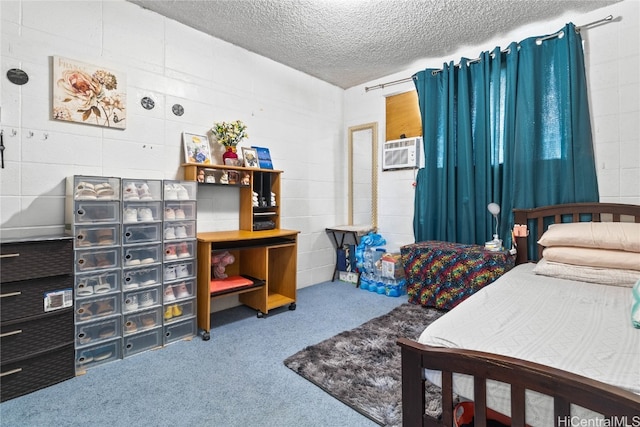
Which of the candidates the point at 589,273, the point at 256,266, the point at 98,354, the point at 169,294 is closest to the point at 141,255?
the point at 169,294

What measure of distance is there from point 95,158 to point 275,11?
180 centimetres

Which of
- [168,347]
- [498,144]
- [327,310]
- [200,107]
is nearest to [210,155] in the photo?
[200,107]

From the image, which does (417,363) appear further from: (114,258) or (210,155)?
(210,155)

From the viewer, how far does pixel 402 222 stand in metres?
3.76

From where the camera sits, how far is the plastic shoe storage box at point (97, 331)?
76.9 inches

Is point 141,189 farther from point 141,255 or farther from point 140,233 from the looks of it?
point 141,255

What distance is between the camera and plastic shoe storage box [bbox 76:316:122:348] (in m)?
1.95

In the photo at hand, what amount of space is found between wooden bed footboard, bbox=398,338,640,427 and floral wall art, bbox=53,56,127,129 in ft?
8.38

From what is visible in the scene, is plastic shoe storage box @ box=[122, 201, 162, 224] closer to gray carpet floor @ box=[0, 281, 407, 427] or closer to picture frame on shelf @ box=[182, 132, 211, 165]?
picture frame on shelf @ box=[182, 132, 211, 165]

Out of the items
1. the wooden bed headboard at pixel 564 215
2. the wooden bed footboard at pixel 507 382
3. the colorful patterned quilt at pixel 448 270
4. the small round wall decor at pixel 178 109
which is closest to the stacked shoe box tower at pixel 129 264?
the small round wall decor at pixel 178 109

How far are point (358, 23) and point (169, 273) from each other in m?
2.59

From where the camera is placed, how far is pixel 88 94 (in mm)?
2250

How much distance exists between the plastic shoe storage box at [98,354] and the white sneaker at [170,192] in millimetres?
1024

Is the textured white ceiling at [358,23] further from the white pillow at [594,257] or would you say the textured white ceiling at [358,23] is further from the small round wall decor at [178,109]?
the white pillow at [594,257]
